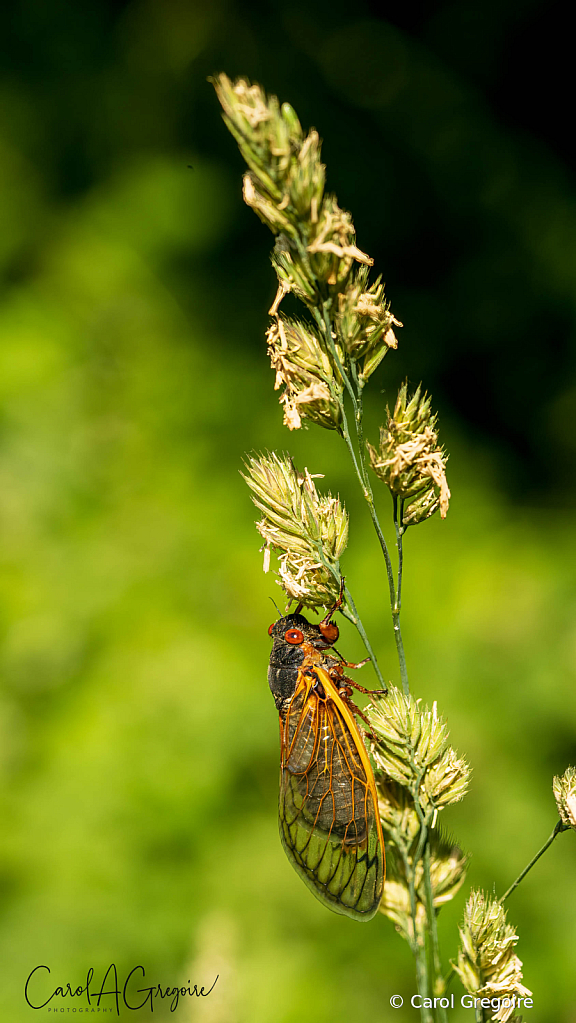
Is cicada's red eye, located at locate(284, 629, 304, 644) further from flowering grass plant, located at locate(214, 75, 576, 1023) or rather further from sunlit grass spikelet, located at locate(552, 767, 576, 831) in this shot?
sunlit grass spikelet, located at locate(552, 767, 576, 831)

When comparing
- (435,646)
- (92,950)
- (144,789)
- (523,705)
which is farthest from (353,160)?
(92,950)

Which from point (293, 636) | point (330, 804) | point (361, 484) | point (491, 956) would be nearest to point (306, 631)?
point (293, 636)

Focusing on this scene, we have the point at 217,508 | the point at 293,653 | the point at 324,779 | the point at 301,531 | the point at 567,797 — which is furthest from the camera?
the point at 217,508

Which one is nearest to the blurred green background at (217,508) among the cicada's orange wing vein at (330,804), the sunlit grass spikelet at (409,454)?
the cicada's orange wing vein at (330,804)

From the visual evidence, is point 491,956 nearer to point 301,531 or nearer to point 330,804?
point 330,804

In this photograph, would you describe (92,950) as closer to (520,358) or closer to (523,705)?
(523,705)
